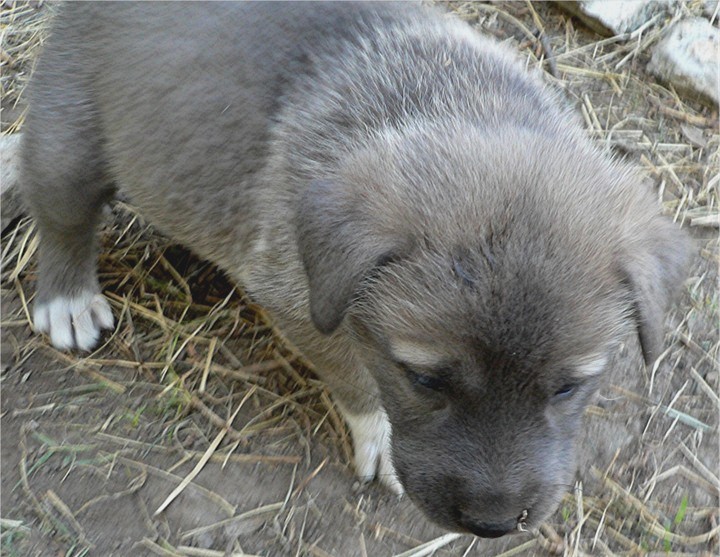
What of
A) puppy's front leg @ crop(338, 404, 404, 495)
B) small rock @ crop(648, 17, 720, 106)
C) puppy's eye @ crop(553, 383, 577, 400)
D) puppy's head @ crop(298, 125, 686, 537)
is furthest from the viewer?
small rock @ crop(648, 17, 720, 106)

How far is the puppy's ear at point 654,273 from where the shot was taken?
2760 mm

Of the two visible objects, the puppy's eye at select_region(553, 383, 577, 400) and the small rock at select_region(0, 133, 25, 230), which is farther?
the small rock at select_region(0, 133, 25, 230)

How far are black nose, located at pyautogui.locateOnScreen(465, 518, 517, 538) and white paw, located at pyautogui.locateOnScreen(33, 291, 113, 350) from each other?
2482mm

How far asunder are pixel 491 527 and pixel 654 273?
3.43 feet

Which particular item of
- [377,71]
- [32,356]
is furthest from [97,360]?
[377,71]

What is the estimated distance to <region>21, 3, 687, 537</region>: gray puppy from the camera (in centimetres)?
267

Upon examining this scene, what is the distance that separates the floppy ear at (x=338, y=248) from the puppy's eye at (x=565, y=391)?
0.71 meters

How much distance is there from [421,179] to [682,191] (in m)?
2.81

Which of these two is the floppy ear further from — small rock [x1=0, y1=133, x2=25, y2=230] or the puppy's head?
small rock [x1=0, y1=133, x2=25, y2=230]

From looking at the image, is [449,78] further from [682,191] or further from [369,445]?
[682,191]

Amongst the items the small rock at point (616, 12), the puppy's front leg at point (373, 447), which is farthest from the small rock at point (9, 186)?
the small rock at point (616, 12)

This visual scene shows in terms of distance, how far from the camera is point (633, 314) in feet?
9.30

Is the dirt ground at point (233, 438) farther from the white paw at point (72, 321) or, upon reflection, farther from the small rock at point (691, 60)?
the small rock at point (691, 60)

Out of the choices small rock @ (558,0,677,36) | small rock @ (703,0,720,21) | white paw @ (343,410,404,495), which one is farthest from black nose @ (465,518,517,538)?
small rock @ (703,0,720,21)
